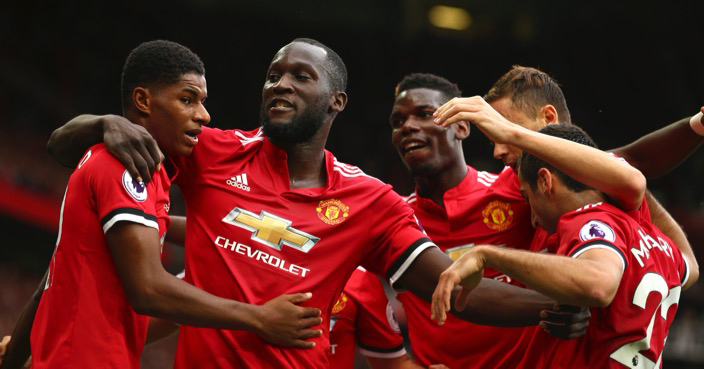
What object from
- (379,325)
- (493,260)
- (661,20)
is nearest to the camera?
(493,260)

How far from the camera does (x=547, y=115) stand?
448 centimetres

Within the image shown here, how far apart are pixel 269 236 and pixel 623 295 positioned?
1.58m

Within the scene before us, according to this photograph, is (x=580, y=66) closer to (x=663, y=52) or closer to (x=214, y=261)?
(x=663, y=52)

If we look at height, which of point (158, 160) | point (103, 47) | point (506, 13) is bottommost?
point (103, 47)

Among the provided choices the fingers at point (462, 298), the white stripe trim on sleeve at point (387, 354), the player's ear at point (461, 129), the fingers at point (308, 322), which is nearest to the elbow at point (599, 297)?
the fingers at point (462, 298)

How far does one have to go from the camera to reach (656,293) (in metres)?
3.26

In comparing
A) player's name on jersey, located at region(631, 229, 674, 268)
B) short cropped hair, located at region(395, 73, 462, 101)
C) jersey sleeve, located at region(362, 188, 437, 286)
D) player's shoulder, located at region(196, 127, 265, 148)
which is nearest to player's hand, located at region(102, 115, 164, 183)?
player's shoulder, located at region(196, 127, 265, 148)

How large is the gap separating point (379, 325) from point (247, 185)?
4.91 feet

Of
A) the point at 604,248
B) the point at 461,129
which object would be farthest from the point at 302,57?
the point at 604,248

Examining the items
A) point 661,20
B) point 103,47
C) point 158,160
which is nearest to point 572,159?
point 158,160

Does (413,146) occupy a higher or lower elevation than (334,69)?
lower

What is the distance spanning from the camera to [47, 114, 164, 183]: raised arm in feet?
10.3

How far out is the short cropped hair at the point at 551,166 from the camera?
137 inches

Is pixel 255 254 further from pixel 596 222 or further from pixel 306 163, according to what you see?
pixel 596 222
